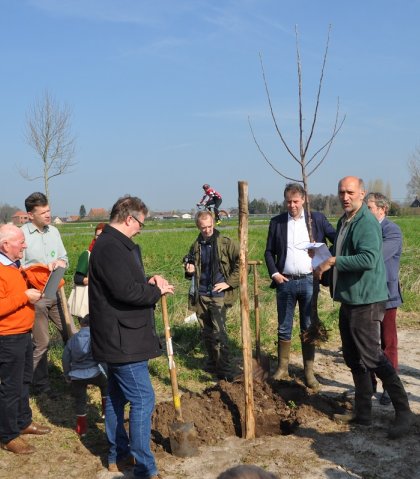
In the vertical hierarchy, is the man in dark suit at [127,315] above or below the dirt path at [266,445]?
above

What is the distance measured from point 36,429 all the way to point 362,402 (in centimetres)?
298

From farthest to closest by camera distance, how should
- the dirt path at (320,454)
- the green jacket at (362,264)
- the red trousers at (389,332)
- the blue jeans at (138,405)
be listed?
the red trousers at (389,332), the green jacket at (362,264), the dirt path at (320,454), the blue jeans at (138,405)

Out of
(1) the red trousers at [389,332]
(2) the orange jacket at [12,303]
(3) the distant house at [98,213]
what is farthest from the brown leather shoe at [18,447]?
(3) the distant house at [98,213]

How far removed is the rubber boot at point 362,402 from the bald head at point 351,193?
151 cm

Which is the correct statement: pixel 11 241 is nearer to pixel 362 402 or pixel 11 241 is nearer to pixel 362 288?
pixel 362 288

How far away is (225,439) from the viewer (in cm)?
482

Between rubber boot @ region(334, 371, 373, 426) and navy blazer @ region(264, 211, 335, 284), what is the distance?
1.49 metres

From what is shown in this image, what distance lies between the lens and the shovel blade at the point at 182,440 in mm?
4488

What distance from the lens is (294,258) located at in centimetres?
589

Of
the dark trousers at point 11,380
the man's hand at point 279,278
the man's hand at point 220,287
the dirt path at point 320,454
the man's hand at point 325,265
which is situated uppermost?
the man's hand at point 325,265

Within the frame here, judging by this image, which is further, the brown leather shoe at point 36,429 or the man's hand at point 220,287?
the man's hand at point 220,287

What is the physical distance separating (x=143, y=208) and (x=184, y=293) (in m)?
6.38

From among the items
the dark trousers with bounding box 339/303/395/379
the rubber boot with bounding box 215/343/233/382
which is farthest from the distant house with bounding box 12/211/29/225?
the dark trousers with bounding box 339/303/395/379

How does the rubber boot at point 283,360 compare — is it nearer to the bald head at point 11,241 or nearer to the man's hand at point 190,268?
the man's hand at point 190,268
